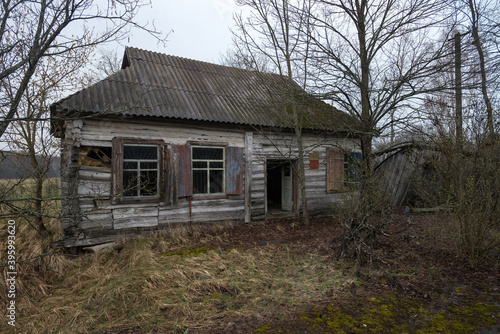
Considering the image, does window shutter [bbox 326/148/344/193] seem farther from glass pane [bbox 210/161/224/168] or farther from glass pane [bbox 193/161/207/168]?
glass pane [bbox 193/161/207/168]

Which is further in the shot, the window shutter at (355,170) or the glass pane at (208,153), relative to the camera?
the glass pane at (208,153)

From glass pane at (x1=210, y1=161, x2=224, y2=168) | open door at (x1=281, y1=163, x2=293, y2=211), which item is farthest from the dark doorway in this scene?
glass pane at (x1=210, y1=161, x2=224, y2=168)

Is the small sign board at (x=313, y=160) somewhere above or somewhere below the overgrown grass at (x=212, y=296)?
above

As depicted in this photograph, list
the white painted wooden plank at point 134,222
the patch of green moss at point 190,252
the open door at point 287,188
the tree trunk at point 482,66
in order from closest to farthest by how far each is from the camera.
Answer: the tree trunk at point 482,66 → the patch of green moss at point 190,252 → the white painted wooden plank at point 134,222 → the open door at point 287,188

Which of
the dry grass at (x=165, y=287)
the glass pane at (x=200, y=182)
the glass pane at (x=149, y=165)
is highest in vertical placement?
the glass pane at (x=149, y=165)

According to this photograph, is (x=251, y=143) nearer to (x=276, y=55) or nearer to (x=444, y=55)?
(x=276, y=55)

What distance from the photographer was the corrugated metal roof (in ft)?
23.1

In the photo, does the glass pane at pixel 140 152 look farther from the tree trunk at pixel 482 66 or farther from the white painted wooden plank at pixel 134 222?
the tree trunk at pixel 482 66

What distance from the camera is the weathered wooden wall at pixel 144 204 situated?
6363 mm

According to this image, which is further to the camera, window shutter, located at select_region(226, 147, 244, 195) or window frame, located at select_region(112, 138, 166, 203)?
window shutter, located at select_region(226, 147, 244, 195)

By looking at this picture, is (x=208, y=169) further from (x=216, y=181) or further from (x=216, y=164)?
(x=216, y=181)

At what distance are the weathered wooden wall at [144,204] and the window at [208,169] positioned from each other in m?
0.28

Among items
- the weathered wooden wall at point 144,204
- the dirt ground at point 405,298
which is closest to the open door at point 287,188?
the weathered wooden wall at point 144,204

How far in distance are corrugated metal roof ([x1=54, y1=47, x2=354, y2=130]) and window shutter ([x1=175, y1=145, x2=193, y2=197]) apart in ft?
2.88
